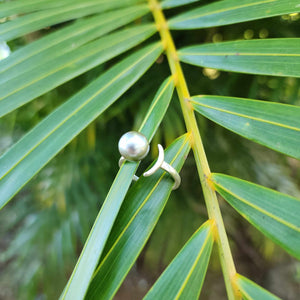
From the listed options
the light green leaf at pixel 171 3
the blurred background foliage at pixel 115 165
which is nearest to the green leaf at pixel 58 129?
the light green leaf at pixel 171 3

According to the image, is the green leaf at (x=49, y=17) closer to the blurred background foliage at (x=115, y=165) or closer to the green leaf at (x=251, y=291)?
the blurred background foliage at (x=115, y=165)

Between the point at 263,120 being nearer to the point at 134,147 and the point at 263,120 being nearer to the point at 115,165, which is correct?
the point at 134,147

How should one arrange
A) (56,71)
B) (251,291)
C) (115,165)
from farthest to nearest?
(115,165) → (56,71) → (251,291)

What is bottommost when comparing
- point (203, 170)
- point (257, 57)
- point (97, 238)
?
point (97, 238)

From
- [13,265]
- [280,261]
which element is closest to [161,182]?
[13,265]

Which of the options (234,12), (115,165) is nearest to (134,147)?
(234,12)

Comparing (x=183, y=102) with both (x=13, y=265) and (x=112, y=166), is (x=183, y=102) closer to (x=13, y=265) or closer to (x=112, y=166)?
(x=112, y=166)

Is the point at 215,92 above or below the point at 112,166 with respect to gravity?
above
